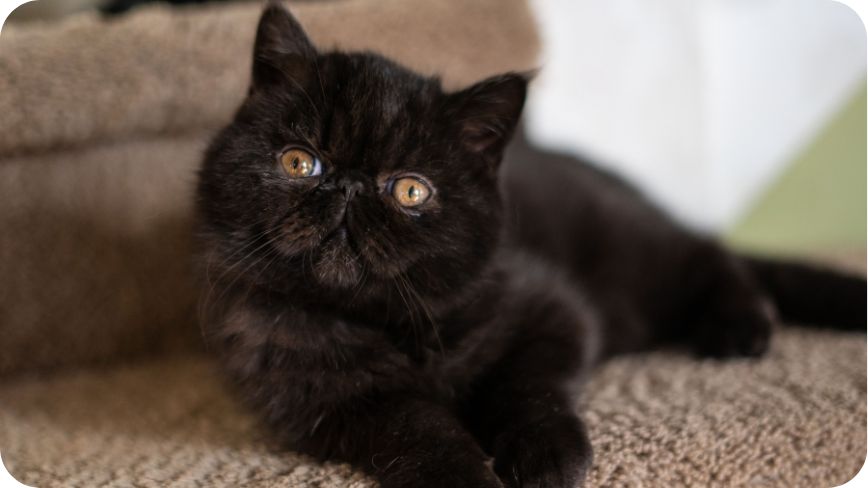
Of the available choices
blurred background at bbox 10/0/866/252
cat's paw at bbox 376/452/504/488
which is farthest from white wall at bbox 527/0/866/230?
cat's paw at bbox 376/452/504/488

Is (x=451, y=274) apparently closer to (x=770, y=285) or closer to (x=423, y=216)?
(x=423, y=216)

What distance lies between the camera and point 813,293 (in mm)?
1535

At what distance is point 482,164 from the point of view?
1.17m

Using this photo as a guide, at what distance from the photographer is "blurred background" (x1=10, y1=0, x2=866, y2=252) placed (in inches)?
87.7

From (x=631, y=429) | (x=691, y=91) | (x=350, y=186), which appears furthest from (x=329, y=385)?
(x=691, y=91)

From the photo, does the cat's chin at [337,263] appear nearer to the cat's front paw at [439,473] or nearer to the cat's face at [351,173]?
the cat's face at [351,173]

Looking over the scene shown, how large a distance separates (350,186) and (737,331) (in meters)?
0.87

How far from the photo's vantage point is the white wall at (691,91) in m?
2.25

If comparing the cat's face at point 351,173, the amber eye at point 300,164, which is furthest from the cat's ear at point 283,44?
the amber eye at point 300,164

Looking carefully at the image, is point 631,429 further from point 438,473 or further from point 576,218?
point 576,218

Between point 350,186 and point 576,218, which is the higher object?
point 350,186

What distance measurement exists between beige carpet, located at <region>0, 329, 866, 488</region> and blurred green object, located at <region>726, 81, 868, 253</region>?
3.13 feet

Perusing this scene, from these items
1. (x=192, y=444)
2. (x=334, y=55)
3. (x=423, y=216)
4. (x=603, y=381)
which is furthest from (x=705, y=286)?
(x=192, y=444)

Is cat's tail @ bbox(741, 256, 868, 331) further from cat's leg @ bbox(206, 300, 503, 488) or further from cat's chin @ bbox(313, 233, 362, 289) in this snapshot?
cat's chin @ bbox(313, 233, 362, 289)
